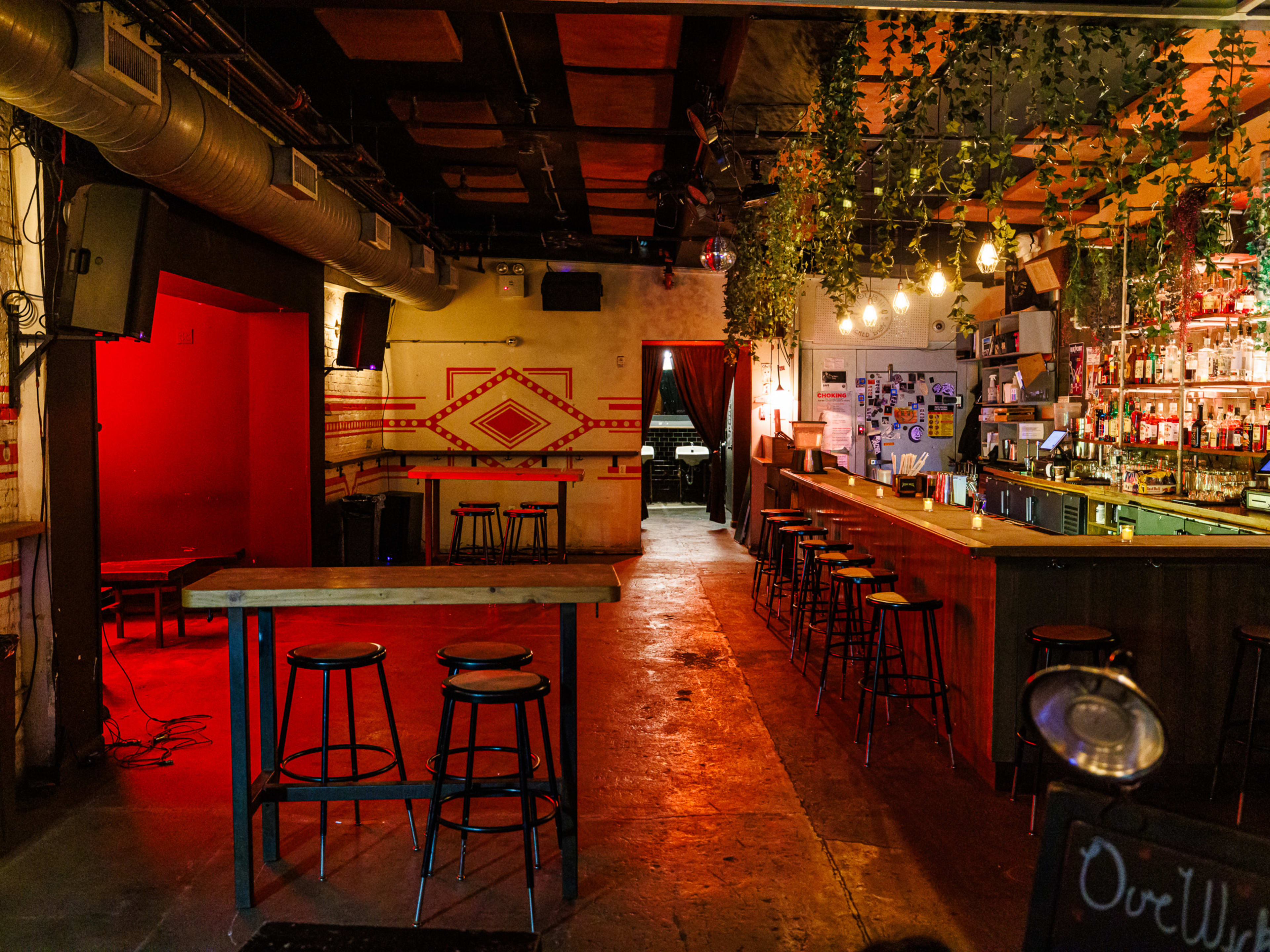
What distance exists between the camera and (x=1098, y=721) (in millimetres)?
1542

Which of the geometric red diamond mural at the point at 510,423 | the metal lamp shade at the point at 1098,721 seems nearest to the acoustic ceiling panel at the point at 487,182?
the geometric red diamond mural at the point at 510,423

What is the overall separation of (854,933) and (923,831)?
0.79m

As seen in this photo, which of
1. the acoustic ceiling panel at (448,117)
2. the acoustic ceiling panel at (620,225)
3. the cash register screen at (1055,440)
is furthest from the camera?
the acoustic ceiling panel at (620,225)

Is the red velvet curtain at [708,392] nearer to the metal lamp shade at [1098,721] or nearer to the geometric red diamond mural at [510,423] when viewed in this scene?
the geometric red diamond mural at [510,423]

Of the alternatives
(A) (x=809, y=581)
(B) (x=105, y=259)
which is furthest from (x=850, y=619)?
(B) (x=105, y=259)

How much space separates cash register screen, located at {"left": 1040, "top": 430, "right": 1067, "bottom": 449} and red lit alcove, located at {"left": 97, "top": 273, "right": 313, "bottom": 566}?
660 cm

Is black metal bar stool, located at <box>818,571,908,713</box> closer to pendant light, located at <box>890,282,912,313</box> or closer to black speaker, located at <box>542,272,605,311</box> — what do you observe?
pendant light, located at <box>890,282,912,313</box>

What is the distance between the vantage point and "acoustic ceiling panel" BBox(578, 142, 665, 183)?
5.86m

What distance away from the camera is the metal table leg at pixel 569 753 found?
2.80 m

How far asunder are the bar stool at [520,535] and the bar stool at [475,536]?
160 mm

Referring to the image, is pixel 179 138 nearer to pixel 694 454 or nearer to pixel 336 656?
pixel 336 656

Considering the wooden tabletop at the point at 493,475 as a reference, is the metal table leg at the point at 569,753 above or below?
below

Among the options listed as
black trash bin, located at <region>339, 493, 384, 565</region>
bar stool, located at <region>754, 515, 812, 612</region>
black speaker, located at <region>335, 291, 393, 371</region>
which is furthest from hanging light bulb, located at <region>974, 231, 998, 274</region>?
black trash bin, located at <region>339, 493, 384, 565</region>

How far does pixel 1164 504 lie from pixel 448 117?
17.8 ft
